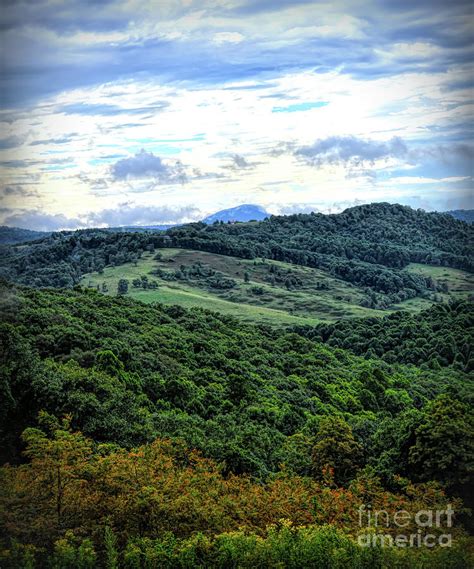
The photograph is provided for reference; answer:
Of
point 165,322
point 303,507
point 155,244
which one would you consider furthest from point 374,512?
Result: point 155,244

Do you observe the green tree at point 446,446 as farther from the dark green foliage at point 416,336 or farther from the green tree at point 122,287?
the green tree at point 122,287

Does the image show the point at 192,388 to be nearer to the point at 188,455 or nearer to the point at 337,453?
the point at 188,455

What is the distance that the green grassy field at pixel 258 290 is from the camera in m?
138

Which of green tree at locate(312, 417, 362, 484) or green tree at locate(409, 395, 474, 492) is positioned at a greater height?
green tree at locate(409, 395, 474, 492)

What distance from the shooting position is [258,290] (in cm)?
15700

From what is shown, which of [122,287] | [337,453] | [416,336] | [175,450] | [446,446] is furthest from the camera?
[122,287]

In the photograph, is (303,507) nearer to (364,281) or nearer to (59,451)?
(59,451)

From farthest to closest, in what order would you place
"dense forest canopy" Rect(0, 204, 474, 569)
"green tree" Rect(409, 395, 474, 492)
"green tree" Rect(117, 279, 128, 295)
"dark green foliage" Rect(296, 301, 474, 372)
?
"green tree" Rect(117, 279, 128, 295), "dark green foliage" Rect(296, 301, 474, 372), "green tree" Rect(409, 395, 474, 492), "dense forest canopy" Rect(0, 204, 474, 569)

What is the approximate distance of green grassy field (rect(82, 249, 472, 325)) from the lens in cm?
13800

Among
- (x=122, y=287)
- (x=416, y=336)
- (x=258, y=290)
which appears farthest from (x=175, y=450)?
(x=258, y=290)

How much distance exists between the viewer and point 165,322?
69.9m

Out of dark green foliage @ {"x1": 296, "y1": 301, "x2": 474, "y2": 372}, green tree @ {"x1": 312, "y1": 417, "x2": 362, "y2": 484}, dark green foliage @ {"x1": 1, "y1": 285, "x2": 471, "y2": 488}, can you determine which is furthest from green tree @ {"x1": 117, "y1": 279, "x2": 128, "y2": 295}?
green tree @ {"x1": 312, "y1": 417, "x2": 362, "y2": 484}

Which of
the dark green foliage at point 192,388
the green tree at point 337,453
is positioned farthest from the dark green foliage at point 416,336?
the green tree at point 337,453

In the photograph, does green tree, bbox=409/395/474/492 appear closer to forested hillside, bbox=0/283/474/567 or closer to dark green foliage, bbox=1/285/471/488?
forested hillside, bbox=0/283/474/567
